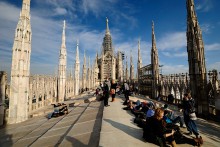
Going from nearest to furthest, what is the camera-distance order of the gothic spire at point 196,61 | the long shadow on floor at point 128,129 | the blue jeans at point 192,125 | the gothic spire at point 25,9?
the long shadow on floor at point 128,129, the blue jeans at point 192,125, the gothic spire at point 196,61, the gothic spire at point 25,9

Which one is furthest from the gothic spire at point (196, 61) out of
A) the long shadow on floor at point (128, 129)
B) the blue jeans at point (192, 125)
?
the long shadow on floor at point (128, 129)

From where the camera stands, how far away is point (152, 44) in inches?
834

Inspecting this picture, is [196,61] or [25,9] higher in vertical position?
[25,9]

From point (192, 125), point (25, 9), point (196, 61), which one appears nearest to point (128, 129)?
point (192, 125)

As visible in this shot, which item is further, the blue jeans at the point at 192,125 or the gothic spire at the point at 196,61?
the gothic spire at the point at 196,61

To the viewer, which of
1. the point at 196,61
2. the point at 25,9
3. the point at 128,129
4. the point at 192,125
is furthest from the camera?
the point at 25,9

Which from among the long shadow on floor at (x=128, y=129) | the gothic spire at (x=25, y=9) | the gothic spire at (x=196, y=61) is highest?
the gothic spire at (x=25, y=9)

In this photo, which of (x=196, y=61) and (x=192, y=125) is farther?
(x=196, y=61)

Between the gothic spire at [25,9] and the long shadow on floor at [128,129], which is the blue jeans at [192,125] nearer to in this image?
the long shadow on floor at [128,129]

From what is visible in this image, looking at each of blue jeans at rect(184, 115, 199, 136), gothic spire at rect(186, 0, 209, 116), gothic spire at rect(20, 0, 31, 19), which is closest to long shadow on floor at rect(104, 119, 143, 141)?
blue jeans at rect(184, 115, 199, 136)

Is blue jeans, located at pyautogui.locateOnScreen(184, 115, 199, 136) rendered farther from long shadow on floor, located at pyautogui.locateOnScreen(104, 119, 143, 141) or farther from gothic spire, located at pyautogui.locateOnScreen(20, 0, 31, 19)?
gothic spire, located at pyautogui.locateOnScreen(20, 0, 31, 19)

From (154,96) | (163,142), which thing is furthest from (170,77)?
(163,142)

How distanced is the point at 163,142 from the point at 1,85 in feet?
45.9

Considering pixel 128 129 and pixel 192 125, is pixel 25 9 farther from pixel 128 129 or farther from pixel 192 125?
pixel 192 125
